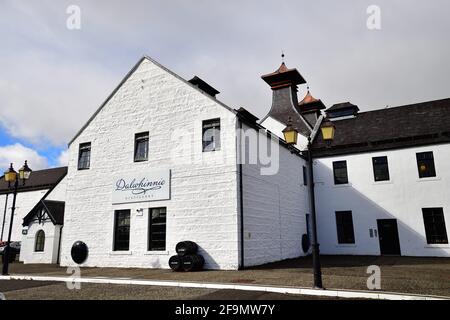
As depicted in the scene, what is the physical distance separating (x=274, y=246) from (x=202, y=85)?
1005 centimetres

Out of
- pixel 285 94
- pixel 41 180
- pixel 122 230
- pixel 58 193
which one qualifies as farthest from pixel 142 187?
pixel 41 180

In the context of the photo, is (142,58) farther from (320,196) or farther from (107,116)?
(320,196)

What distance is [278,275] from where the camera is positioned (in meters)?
12.0

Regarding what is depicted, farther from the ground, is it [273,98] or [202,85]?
[273,98]

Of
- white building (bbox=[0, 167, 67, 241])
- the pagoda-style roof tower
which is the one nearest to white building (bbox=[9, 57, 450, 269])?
the pagoda-style roof tower

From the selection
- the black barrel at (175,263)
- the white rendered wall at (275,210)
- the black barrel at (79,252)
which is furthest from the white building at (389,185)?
the black barrel at (79,252)

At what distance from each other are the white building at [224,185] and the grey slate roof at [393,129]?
8cm

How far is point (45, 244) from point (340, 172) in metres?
20.3

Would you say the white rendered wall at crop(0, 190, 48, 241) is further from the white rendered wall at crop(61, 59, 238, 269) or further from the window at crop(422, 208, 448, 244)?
the window at crop(422, 208, 448, 244)

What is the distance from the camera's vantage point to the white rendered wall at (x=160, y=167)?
14781 mm

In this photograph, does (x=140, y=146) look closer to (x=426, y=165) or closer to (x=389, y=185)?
(x=389, y=185)

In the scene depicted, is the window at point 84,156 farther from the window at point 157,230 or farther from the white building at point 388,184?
the white building at point 388,184

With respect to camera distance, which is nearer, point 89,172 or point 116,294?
point 116,294
